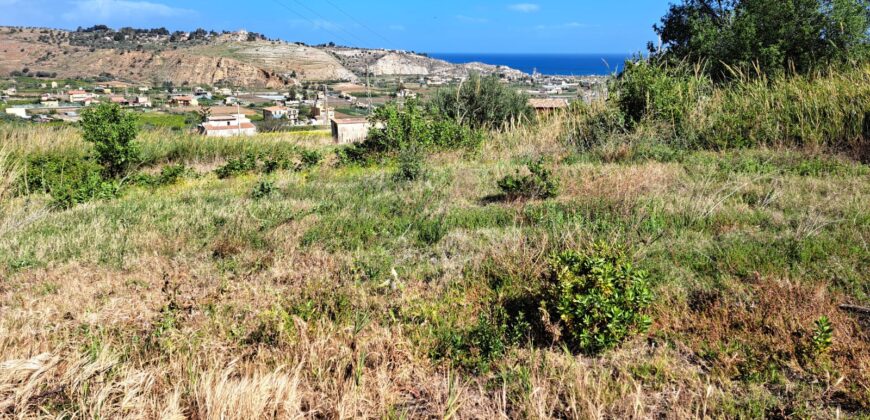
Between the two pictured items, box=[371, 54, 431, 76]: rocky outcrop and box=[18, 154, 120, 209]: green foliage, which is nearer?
box=[18, 154, 120, 209]: green foliage

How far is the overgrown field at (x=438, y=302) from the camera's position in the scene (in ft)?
8.05

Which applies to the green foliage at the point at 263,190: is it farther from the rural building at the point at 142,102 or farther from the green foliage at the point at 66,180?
the rural building at the point at 142,102

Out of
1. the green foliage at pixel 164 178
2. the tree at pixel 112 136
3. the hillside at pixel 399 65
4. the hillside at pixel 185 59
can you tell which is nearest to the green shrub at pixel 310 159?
the green foliage at pixel 164 178

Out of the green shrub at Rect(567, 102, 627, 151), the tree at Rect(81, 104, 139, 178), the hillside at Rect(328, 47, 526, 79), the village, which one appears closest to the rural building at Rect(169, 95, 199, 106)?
the village

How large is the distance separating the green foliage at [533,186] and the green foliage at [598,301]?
9.26 ft

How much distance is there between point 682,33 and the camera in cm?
2223

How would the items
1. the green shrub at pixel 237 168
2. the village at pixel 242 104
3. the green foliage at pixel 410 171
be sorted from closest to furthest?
1. the green foliage at pixel 410 171
2. the green shrub at pixel 237 168
3. the village at pixel 242 104

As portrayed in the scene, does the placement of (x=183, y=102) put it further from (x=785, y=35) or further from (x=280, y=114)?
(x=785, y=35)

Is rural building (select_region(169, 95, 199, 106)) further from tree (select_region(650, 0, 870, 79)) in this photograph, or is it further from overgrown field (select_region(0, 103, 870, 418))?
overgrown field (select_region(0, 103, 870, 418))

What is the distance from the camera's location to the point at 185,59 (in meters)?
70.9

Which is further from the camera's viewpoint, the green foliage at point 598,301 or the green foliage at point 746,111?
the green foliage at point 746,111

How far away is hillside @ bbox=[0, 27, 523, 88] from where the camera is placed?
223ft

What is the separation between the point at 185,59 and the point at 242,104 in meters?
32.7

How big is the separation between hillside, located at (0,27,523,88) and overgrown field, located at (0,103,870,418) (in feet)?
179
